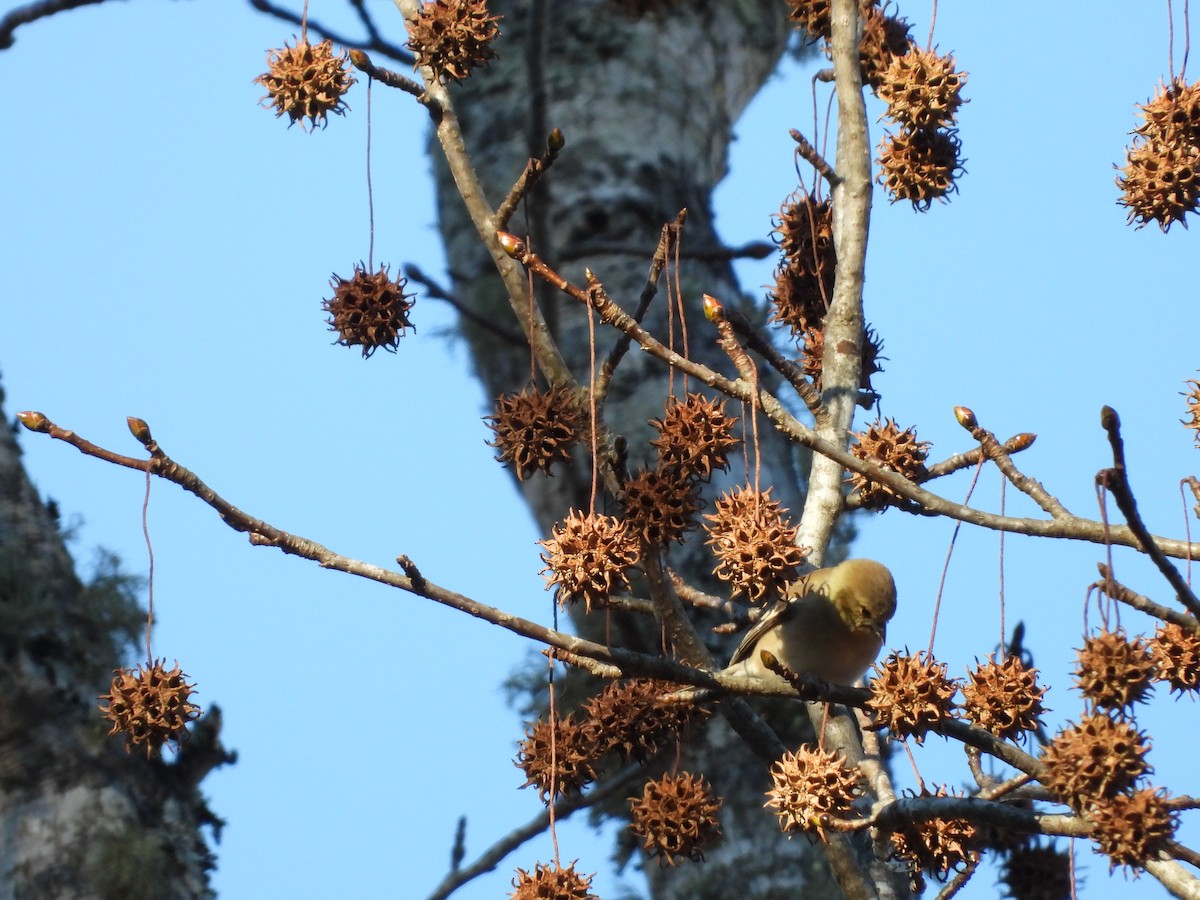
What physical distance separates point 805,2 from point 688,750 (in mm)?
2328

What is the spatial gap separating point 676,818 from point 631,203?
11.3 feet

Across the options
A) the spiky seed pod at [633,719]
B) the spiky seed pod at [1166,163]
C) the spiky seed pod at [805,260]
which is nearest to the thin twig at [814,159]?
the spiky seed pod at [805,260]

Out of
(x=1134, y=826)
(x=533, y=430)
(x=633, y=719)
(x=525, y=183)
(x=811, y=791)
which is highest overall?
(x=525, y=183)

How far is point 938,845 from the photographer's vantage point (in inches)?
113

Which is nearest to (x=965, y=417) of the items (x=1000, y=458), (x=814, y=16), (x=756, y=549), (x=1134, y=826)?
(x=1000, y=458)

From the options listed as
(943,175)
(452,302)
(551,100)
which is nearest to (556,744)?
(943,175)

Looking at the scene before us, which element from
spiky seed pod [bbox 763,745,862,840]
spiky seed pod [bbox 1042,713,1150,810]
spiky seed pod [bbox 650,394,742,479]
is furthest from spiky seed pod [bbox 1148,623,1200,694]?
spiky seed pod [bbox 650,394,742,479]

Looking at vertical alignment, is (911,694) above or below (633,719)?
below

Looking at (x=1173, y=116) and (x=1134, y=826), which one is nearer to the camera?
(x=1134, y=826)

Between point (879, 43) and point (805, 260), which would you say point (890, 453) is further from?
point (879, 43)

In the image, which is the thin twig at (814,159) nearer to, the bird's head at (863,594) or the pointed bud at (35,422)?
the bird's head at (863,594)

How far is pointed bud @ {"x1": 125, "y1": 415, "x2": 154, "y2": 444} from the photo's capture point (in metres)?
2.60

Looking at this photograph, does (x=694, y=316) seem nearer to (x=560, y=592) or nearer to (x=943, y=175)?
(x=943, y=175)

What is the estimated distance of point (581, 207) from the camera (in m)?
5.82
